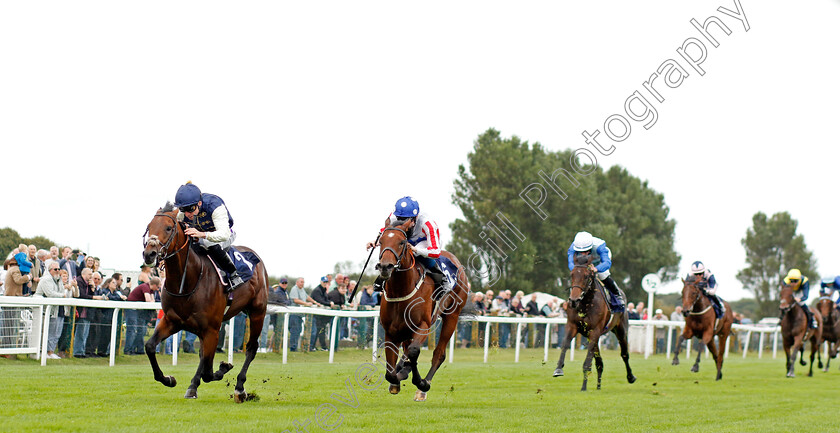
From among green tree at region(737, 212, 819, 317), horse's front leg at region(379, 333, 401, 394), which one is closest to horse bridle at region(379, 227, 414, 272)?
horse's front leg at region(379, 333, 401, 394)

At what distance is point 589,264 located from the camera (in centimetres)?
1141

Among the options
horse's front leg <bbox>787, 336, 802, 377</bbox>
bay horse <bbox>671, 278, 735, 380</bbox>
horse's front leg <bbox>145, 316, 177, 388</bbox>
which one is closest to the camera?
horse's front leg <bbox>145, 316, 177, 388</bbox>

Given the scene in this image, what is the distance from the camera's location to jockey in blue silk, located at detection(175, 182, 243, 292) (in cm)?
757

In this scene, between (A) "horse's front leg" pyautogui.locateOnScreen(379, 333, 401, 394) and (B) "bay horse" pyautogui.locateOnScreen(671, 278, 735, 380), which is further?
(B) "bay horse" pyautogui.locateOnScreen(671, 278, 735, 380)

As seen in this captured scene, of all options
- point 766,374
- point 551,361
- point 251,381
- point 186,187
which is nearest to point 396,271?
point 186,187

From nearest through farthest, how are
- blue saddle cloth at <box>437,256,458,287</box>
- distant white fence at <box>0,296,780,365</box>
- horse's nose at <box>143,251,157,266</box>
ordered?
1. horse's nose at <box>143,251,157,266</box>
2. blue saddle cloth at <box>437,256,458,287</box>
3. distant white fence at <box>0,296,780,365</box>

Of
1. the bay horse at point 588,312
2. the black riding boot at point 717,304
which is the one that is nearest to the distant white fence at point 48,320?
the bay horse at point 588,312

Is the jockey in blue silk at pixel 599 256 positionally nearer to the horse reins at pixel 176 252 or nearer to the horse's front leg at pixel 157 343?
the horse reins at pixel 176 252

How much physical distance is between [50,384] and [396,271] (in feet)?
11.9

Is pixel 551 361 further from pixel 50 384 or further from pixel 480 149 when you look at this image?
pixel 480 149

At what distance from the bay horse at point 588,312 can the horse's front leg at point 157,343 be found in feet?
17.2

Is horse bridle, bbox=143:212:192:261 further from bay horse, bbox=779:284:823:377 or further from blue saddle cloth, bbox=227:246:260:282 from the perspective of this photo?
bay horse, bbox=779:284:823:377

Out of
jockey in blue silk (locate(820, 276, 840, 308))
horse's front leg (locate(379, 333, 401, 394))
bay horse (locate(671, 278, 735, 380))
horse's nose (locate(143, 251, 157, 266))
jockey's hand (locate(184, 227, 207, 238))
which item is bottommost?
horse's front leg (locate(379, 333, 401, 394))

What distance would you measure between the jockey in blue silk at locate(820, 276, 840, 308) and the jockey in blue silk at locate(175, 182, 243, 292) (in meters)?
15.6
